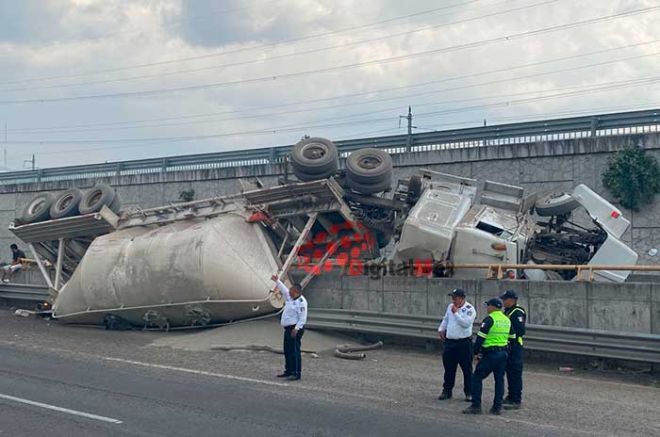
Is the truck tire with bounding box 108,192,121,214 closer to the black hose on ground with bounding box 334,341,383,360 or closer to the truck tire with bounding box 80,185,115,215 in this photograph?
the truck tire with bounding box 80,185,115,215

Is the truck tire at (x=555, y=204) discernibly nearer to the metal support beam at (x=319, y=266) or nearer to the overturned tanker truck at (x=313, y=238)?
the overturned tanker truck at (x=313, y=238)

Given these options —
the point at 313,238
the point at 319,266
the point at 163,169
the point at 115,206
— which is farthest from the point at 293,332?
the point at 163,169

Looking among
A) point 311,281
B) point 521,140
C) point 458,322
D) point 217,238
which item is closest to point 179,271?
point 217,238

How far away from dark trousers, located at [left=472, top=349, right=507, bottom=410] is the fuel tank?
21.9ft

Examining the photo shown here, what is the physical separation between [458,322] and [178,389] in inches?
148

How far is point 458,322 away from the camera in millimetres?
9539

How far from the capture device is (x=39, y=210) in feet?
A: 62.4

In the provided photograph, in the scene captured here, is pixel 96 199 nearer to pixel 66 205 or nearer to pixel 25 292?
pixel 66 205

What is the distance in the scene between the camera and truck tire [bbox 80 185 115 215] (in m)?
17.7

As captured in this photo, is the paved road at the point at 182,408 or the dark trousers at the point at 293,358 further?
the dark trousers at the point at 293,358

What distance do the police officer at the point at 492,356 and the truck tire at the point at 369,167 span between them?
677 cm

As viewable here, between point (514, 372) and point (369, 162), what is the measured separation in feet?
24.7

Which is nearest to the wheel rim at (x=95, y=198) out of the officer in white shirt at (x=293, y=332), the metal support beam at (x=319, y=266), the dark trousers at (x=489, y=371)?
the metal support beam at (x=319, y=266)

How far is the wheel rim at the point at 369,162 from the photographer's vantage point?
15.7 metres
